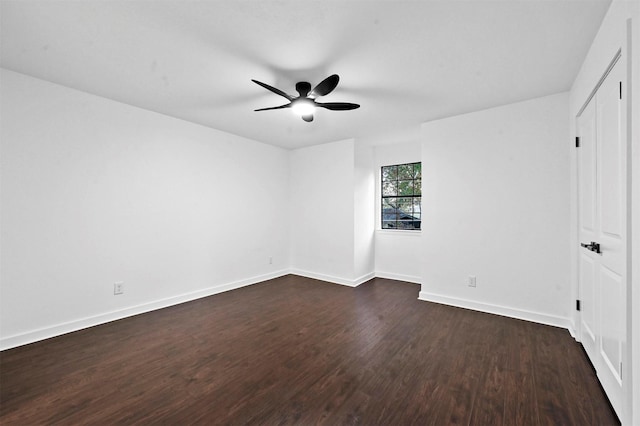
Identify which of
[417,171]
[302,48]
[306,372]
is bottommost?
[306,372]

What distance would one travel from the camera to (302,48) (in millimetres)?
2082

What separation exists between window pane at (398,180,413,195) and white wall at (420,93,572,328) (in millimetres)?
1279

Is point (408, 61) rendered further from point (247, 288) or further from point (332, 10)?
point (247, 288)

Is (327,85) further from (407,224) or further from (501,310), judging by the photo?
(407,224)

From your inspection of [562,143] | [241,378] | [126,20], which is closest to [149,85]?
[126,20]

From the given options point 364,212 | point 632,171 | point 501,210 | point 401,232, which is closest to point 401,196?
point 401,232

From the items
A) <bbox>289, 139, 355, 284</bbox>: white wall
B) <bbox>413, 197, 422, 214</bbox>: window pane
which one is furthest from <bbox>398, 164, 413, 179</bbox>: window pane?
Answer: <bbox>289, 139, 355, 284</bbox>: white wall

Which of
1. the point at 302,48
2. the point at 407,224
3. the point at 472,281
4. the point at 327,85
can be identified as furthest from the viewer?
the point at 407,224

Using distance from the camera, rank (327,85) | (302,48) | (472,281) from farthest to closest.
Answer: (472,281)
(327,85)
(302,48)

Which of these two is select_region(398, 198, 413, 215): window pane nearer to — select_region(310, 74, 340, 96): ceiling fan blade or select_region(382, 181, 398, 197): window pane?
select_region(382, 181, 398, 197): window pane

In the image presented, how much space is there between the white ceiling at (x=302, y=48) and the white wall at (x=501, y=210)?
0.38 m

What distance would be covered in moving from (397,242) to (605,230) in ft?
10.7

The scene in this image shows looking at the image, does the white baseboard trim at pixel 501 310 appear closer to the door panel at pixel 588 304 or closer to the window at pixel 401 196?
the door panel at pixel 588 304

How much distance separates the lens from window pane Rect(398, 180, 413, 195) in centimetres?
512
